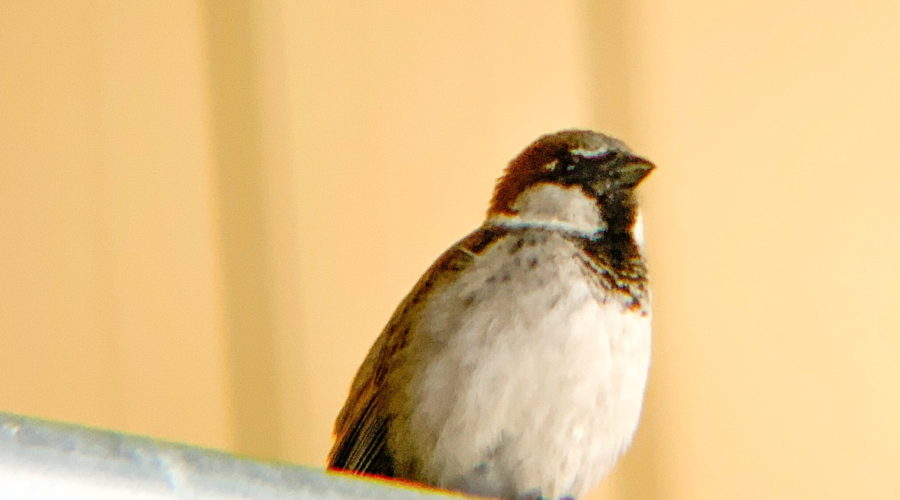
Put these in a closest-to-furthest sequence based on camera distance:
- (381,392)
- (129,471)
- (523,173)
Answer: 1. (129,471)
2. (381,392)
3. (523,173)

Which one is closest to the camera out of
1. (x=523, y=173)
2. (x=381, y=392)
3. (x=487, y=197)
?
(x=381, y=392)

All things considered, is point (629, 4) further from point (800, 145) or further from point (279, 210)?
point (279, 210)

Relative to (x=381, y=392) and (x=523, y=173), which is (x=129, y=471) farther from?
(x=523, y=173)

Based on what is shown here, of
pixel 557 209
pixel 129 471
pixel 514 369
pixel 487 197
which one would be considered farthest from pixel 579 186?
pixel 129 471

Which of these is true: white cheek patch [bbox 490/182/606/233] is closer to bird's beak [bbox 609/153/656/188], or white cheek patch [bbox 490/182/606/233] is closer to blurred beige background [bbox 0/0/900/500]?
bird's beak [bbox 609/153/656/188]

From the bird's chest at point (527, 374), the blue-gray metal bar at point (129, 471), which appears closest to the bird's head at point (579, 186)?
the bird's chest at point (527, 374)

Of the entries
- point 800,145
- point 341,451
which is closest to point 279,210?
point 341,451

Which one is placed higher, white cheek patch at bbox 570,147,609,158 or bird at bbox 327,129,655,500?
white cheek patch at bbox 570,147,609,158

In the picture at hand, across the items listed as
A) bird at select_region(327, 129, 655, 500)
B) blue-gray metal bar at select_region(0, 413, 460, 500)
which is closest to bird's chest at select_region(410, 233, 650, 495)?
bird at select_region(327, 129, 655, 500)
